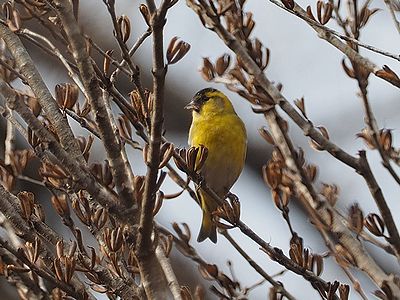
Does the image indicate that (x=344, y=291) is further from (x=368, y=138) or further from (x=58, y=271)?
(x=58, y=271)

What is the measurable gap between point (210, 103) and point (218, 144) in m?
0.48

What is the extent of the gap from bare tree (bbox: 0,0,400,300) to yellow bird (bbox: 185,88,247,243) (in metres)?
1.83

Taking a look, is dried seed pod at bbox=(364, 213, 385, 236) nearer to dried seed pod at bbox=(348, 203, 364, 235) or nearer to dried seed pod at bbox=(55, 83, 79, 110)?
dried seed pod at bbox=(348, 203, 364, 235)

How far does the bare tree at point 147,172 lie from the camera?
208cm

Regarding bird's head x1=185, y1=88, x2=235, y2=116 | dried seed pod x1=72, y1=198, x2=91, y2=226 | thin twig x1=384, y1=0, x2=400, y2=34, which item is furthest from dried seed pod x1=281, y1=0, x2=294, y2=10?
bird's head x1=185, y1=88, x2=235, y2=116

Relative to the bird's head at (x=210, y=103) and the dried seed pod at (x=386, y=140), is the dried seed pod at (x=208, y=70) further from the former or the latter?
the bird's head at (x=210, y=103)

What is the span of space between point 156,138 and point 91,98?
0.71ft

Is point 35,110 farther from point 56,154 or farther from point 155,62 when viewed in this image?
point 155,62

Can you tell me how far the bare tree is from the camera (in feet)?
6.82

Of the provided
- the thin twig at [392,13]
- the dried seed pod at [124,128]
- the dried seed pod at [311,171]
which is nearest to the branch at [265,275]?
the dried seed pod at [311,171]

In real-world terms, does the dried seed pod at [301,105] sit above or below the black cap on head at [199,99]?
below

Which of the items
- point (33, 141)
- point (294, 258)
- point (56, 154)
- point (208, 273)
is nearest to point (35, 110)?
point (33, 141)

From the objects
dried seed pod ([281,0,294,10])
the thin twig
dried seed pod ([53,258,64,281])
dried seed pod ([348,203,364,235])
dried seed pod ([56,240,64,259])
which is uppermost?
the thin twig

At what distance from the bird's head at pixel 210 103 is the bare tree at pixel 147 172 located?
2.12m
